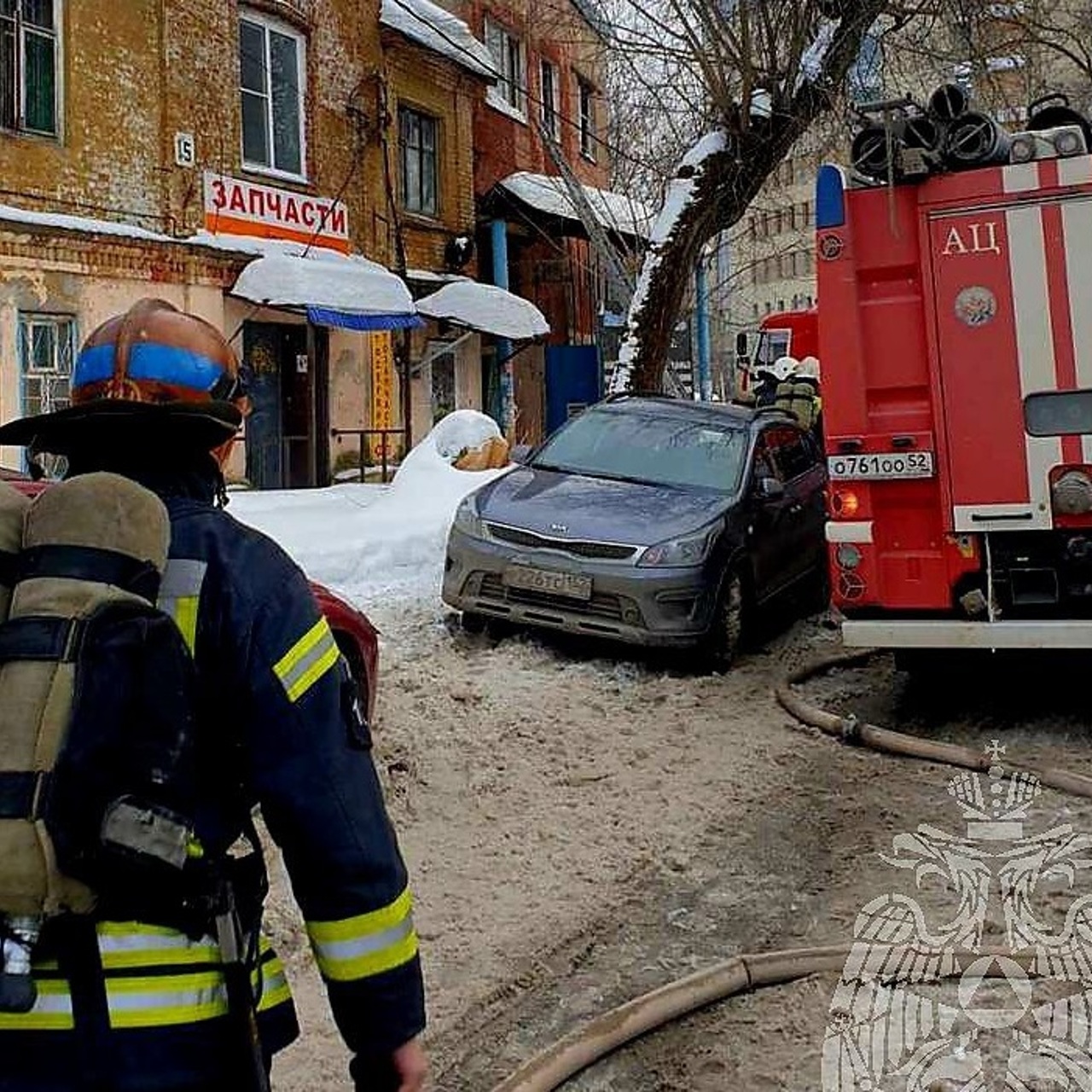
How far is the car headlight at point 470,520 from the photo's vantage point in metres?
8.32

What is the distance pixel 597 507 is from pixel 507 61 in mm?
18050

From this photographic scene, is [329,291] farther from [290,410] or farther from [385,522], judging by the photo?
[385,522]

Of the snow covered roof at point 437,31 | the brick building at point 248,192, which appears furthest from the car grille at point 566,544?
the snow covered roof at point 437,31

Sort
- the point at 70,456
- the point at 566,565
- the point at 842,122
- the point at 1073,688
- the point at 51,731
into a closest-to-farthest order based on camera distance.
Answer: the point at 51,731, the point at 70,456, the point at 1073,688, the point at 566,565, the point at 842,122

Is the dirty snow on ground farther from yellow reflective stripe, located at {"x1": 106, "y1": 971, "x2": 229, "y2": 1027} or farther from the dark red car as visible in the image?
yellow reflective stripe, located at {"x1": 106, "y1": 971, "x2": 229, "y2": 1027}

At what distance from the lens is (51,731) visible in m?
1.65

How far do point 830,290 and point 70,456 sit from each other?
16.4 ft

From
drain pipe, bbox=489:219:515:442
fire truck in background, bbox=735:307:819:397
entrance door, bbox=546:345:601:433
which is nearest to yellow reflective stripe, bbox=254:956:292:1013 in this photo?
fire truck in background, bbox=735:307:819:397

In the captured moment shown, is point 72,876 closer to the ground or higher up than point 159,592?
closer to the ground

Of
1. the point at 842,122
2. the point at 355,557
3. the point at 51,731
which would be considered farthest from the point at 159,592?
the point at 842,122

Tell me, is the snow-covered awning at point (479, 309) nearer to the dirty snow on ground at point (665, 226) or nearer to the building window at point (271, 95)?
the building window at point (271, 95)

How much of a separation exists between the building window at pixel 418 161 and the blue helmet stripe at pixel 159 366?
61.1ft

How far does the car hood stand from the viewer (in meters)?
8.02

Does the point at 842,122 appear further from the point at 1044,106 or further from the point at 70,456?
the point at 70,456
